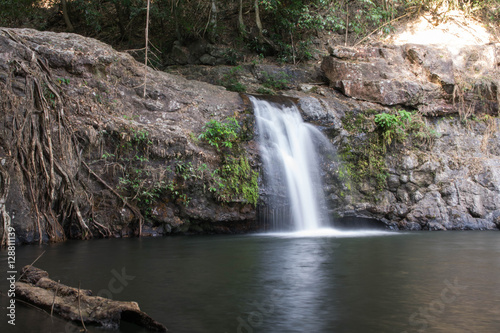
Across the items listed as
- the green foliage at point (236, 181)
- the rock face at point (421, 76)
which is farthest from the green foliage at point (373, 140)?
the green foliage at point (236, 181)

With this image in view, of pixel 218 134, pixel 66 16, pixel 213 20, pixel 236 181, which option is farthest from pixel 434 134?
pixel 66 16

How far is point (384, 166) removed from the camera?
11.9m

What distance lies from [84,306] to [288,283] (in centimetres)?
234

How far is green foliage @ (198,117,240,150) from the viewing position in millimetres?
10452

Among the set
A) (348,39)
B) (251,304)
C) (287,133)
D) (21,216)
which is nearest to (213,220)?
(287,133)

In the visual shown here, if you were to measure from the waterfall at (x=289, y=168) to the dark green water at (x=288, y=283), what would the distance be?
7.11ft

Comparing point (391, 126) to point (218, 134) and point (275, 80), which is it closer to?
point (275, 80)

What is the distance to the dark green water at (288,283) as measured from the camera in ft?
11.5

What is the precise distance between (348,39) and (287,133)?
8811mm

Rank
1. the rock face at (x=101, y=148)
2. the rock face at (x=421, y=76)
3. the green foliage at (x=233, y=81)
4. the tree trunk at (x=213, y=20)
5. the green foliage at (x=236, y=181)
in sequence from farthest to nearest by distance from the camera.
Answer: the tree trunk at (x=213, y=20)
the green foliage at (x=233, y=81)
the rock face at (x=421, y=76)
the green foliage at (x=236, y=181)
the rock face at (x=101, y=148)

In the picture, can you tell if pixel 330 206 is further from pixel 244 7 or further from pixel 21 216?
pixel 244 7

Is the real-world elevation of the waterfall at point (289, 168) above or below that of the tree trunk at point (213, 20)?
below

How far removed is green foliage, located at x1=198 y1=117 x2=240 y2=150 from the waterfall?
2.82 feet

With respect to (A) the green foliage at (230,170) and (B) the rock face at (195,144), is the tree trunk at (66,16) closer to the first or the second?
(B) the rock face at (195,144)
